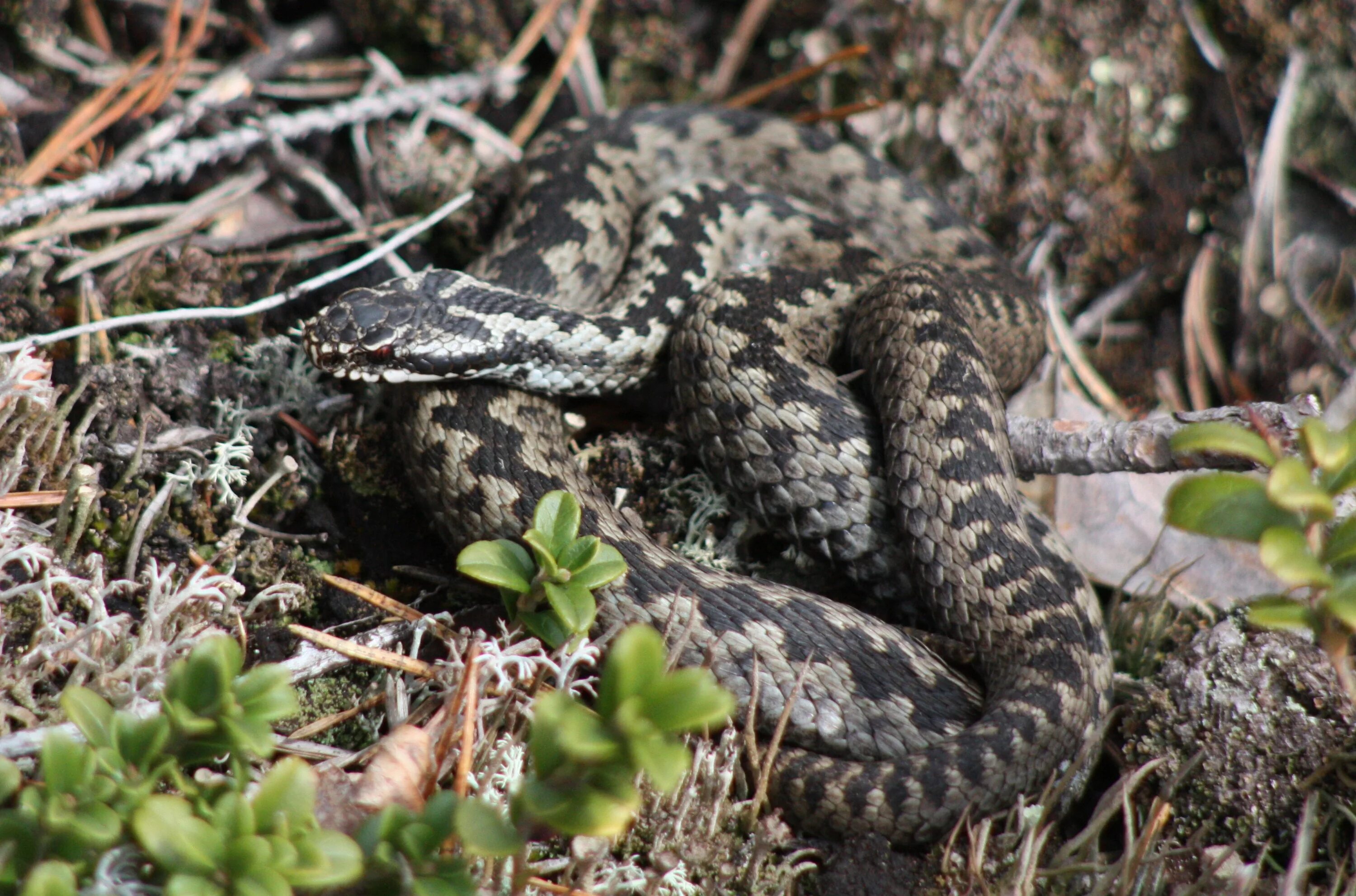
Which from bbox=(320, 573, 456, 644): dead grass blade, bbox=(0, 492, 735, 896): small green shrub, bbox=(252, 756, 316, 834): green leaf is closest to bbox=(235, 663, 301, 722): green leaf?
bbox=(0, 492, 735, 896): small green shrub

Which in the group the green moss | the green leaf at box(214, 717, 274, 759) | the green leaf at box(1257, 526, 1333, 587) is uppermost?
the green leaf at box(1257, 526, 1333, 587)

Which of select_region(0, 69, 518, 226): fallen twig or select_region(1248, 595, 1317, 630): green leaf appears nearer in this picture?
select_region(1248, 595, 1317, 630): green leaf

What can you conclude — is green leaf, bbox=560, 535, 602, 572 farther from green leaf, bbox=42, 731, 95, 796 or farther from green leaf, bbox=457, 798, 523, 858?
green leaf, bbox=42, 731, 95, 796

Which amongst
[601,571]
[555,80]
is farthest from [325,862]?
[555,80]

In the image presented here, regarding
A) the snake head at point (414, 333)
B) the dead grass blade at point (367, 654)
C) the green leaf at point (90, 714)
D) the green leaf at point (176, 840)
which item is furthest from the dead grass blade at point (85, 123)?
the green leaf at point (176, 840)

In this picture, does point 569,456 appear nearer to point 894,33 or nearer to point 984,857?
point 984,857

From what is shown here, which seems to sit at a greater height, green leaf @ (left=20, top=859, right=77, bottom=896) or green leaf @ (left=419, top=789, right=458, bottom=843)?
green leaf @ (left=419, top=789, right=458, bottom=843)

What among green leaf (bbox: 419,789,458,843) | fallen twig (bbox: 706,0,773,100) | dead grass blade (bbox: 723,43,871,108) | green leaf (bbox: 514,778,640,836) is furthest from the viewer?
fallen twig (bbox: 706,0,773,100)
